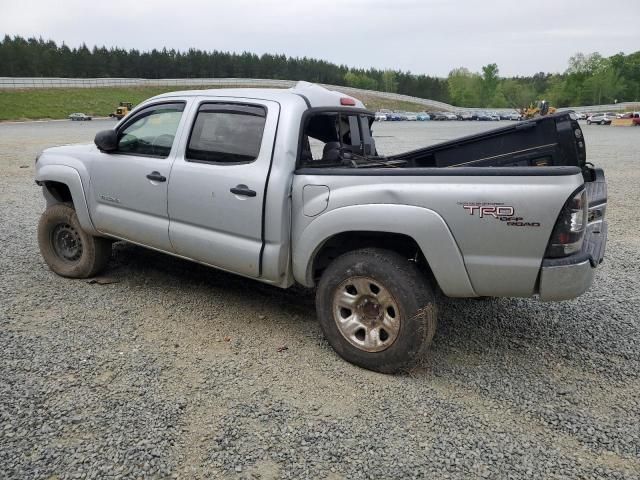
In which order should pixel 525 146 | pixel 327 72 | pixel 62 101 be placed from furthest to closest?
pixel 327 72 → pixel 62 101 → pixel 525 146

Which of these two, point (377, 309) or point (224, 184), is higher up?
point (224, 184)

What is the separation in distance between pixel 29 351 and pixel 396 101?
10763 cm

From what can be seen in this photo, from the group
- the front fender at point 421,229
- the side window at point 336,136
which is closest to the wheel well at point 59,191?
the side window at point 336,136

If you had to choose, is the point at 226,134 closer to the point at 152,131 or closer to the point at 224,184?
the point at 224,184

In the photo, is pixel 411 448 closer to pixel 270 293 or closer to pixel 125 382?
pixel 125 382

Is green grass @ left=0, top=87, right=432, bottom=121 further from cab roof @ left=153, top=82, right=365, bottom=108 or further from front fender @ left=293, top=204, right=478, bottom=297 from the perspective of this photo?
front fender @ left=293, top=204, right=478, bottom=297

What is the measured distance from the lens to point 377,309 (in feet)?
11.3

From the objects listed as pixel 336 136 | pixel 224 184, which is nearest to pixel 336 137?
pixel 336 136

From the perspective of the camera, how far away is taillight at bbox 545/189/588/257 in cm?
286

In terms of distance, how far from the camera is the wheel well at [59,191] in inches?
207

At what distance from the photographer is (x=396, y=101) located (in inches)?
4163

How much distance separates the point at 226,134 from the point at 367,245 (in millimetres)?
1446

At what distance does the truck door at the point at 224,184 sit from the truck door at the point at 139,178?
168 mm

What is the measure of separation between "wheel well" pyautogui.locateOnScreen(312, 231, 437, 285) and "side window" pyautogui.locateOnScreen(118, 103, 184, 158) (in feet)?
5.39
